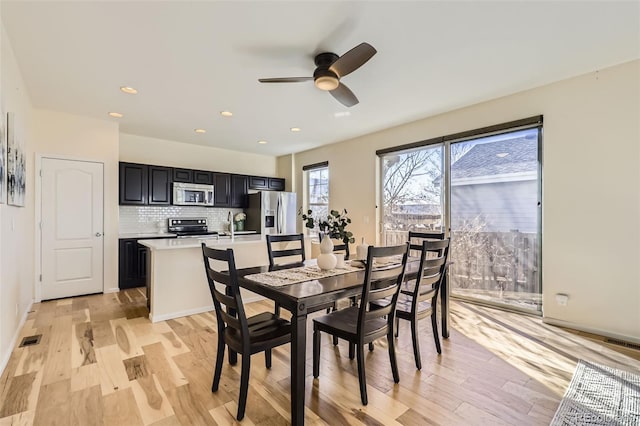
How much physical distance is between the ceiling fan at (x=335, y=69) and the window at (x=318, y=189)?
3391 mm

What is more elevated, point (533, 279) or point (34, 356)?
point (533, 279)

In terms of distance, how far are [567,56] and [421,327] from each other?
294cm

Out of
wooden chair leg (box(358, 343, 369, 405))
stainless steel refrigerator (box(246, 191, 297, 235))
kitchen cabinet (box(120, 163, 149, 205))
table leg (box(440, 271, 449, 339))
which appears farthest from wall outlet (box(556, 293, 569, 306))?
kitchen cabinet (box(120, 163, 149, 205))

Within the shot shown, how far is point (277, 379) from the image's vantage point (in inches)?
86.9

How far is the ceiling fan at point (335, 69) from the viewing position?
7.17ft

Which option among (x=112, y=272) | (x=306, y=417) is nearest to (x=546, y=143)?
(x=306, y=417)

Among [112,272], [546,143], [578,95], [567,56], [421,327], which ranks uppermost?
[567,56]

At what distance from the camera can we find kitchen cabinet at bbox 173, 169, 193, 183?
18.0 feet

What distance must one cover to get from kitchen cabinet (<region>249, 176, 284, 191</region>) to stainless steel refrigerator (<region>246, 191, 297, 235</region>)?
31 cm

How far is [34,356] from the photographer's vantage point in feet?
8.25

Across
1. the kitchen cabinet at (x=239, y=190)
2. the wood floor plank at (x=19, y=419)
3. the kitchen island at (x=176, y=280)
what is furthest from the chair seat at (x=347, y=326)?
the kitchen cabinet at (x=239, y=190)

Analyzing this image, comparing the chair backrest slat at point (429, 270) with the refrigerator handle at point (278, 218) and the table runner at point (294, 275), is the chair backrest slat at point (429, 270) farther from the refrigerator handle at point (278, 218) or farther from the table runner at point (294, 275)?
the refrigerator handle at point (278, 218)

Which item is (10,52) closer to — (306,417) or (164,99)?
(164,99)

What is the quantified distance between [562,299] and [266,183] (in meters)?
5.45
